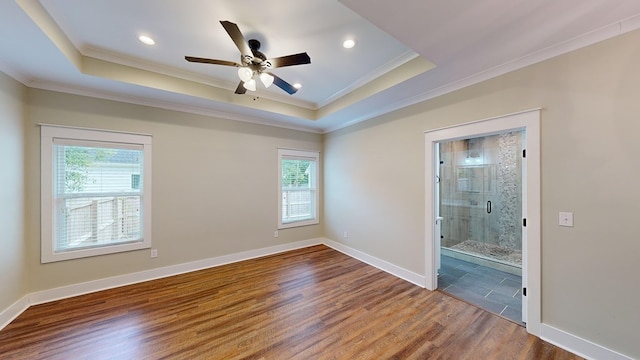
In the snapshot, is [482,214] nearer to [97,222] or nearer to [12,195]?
[97,222]

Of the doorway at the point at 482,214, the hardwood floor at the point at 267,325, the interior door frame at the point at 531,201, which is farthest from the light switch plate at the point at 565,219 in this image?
the doorway at the point at 482,214

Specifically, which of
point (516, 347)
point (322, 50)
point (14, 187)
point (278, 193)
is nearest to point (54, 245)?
point (14, 187)

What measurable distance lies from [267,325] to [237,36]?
2680 millimetres

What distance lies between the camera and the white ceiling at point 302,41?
1650 millimetres

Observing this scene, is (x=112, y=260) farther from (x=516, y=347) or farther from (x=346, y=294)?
(x=516, y=347)

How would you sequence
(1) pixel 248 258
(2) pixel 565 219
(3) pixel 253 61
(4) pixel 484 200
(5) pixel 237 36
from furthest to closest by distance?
(4) pixel 484 200 < (1) pixel 248 258 < (3) pixel 253 61 < (2) pixel 565 219 < (5) pixel 237 36

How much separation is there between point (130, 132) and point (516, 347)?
500cm

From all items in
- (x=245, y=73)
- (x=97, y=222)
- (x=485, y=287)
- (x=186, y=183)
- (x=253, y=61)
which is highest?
(x=253, y=61)

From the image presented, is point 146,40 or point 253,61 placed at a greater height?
point 146,40

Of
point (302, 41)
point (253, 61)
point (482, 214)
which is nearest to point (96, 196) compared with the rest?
point (253, 61)

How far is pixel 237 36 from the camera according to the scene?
186cm

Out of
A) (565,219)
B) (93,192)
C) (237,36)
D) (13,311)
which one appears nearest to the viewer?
(237,36)

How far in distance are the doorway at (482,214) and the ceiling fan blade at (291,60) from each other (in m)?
2.57

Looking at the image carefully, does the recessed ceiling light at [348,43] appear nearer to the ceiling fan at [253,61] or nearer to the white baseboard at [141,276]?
the ceiling fan at [253,61]
